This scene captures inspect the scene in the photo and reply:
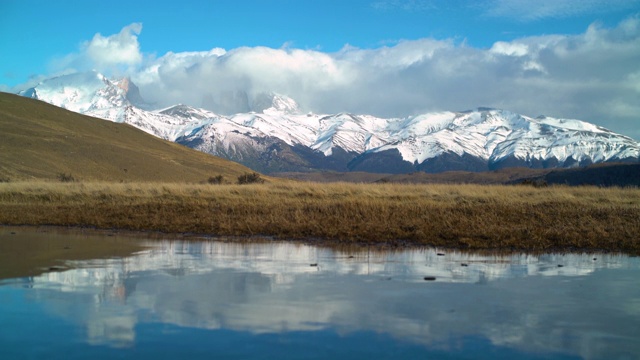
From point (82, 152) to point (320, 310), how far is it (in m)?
80.5

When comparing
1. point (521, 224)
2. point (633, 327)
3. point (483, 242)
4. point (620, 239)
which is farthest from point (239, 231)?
point (633, 327)

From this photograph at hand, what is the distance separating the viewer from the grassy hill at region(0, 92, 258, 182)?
226 ft

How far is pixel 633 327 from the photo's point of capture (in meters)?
9.05

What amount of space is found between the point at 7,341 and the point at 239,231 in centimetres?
1310

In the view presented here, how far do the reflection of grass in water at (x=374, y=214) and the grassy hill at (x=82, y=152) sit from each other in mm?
32439

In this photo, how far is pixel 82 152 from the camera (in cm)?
8300

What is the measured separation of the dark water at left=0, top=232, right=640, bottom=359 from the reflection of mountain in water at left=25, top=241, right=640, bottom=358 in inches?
1.2

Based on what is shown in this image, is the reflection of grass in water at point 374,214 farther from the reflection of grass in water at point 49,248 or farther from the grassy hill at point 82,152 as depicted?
the grassy hill at point 82,152

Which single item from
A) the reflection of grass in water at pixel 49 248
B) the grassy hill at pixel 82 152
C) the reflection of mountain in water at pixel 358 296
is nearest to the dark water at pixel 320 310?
the reflection of mountain in water at pixel 358 296

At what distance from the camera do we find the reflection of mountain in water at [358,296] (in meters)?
8.80

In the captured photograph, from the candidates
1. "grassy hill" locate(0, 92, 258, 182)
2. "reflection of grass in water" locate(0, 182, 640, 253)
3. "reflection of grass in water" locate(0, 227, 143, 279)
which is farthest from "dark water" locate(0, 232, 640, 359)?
"grassy hill" locate(0, 92, 258, 182)

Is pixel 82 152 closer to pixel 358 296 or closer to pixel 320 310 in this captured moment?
pixel 358 296

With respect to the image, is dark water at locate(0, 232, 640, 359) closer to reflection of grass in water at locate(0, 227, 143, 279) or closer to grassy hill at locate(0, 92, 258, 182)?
reflection of grass in water at locate(0, 227, 143, 279)

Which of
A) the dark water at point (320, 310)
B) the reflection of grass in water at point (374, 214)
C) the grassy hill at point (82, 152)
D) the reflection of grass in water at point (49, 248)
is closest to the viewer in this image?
the dark water at point (320, 310)
